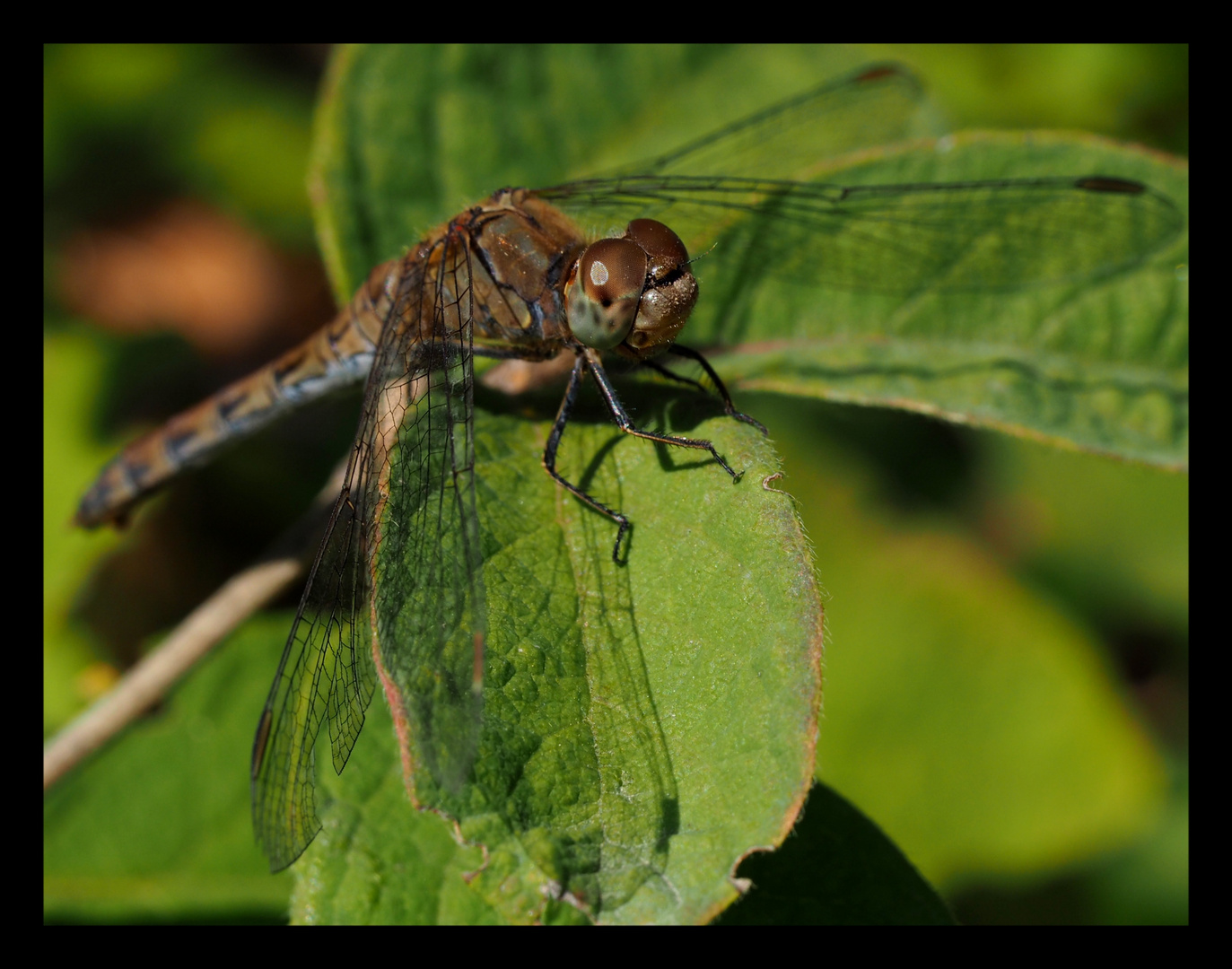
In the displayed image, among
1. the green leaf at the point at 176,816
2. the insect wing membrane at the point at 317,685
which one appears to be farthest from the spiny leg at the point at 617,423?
the green leaf at the point at 176,816

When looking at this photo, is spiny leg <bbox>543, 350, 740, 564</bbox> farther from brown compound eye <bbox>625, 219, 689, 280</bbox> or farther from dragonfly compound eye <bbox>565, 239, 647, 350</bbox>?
brown compound eye <bbox>625, 219, 689, 280</bbox>

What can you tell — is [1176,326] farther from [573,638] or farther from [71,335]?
[71,335]

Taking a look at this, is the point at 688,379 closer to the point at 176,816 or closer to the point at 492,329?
the point at 492,329

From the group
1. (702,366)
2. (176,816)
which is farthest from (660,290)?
(176,816)

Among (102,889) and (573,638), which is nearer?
(573,638)

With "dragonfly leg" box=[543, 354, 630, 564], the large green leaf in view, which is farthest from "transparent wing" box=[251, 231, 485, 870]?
the large green leaf

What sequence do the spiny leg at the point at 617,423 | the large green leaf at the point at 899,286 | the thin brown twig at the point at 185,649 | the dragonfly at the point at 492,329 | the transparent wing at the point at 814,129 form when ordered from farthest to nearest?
the transparent wing at the point at 814,129, the thin brown twig at the point at 185,649, the large green leaf at the point at 899,286, the spiny leg at the point at 617,423, the dragonfly at the point at 492,329

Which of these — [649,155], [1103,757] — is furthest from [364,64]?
[1103,757]

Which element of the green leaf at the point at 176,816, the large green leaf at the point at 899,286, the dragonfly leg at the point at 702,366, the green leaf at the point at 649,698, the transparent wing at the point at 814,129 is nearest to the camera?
the green leaf at the point at 649,698

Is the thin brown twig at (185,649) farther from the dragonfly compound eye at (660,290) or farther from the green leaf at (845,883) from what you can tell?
the green leaf at (845,883)

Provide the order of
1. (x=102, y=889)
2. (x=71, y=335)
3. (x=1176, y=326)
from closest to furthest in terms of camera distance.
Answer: (x=1176, y=326)
(x=102, y=889)
(x=71, y=335)
